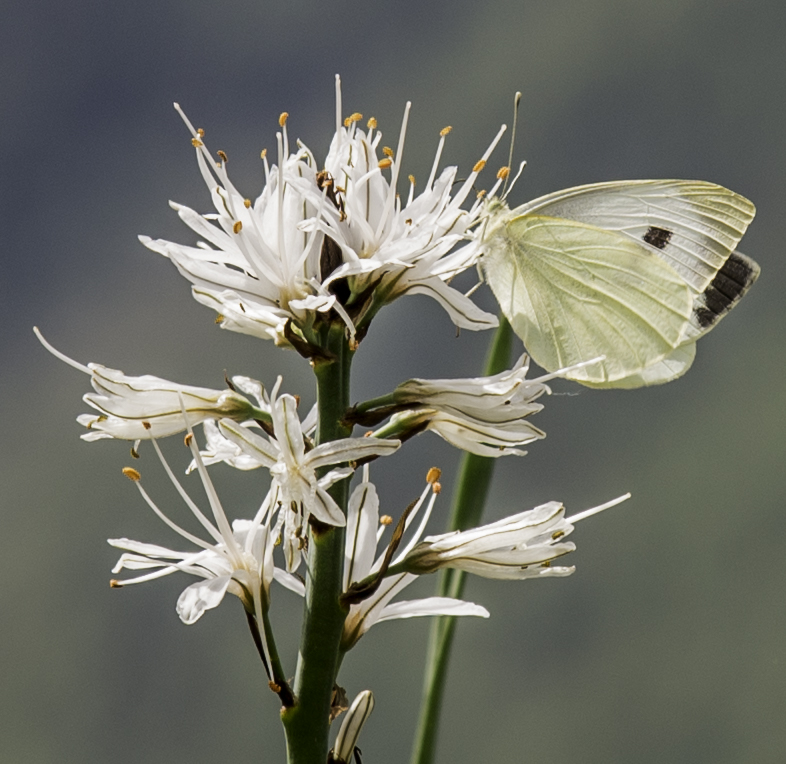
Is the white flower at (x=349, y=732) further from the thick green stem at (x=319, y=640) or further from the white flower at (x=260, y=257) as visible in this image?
the white flower at (x=260, y=257)

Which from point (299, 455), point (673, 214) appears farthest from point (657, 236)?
point (299, 455)

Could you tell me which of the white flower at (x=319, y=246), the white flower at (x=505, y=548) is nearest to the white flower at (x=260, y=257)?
the white flower at (x=319, y=246)

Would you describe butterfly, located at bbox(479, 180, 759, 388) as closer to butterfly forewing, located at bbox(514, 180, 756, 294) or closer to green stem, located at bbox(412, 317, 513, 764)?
butterfly forewing, located at bbox(514, 180, 756, 294)

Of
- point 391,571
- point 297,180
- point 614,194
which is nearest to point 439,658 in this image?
point 391,571

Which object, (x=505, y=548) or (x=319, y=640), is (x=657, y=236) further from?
(x=319, y=640)

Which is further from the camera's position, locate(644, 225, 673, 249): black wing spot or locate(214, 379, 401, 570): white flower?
locate(644, 225, 673, 249): black wing spot

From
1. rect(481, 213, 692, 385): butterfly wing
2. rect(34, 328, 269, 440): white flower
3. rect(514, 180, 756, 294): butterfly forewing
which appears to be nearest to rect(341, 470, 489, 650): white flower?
rect(34, 328, 269, 440): white flower
